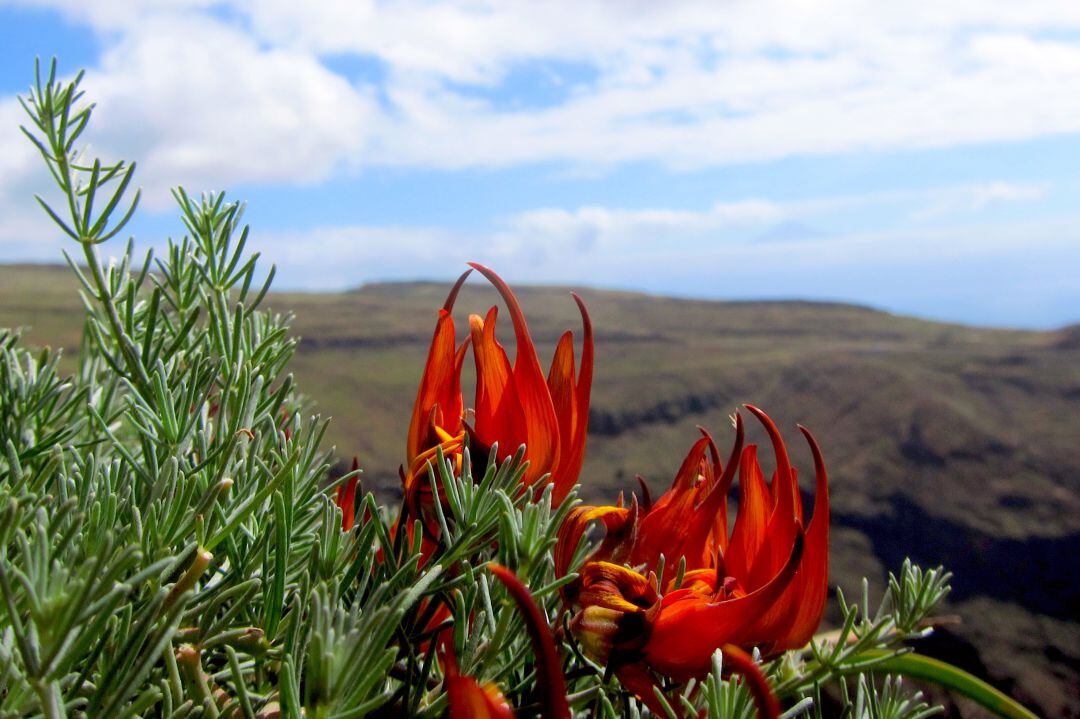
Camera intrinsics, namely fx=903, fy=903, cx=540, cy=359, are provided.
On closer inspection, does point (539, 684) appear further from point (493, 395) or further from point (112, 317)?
point (112, 317)

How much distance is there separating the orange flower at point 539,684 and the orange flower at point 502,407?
172 millimetres

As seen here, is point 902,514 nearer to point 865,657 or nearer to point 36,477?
point 865,657

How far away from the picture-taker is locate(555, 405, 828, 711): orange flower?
459 mm

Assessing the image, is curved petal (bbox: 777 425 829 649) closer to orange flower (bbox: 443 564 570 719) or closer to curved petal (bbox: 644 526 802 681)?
curved petal (bbox: 644 526 802 681)

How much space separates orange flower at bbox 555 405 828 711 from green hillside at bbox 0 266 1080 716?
3.11 ft

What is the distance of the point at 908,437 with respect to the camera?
283cm

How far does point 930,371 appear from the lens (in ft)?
11.1

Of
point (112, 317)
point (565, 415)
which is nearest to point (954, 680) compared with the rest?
point (565, 415)

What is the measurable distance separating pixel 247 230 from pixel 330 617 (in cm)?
35

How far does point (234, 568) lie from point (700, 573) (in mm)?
259

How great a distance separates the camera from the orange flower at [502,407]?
51cm

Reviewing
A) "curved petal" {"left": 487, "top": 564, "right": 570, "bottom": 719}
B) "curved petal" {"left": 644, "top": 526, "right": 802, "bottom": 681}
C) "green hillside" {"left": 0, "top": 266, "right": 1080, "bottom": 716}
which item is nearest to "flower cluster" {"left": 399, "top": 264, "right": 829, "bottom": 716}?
"curved petal" {"left": 644, "top": 526, "right": 802, "bottom": 681}

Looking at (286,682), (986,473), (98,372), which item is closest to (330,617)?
(286,682)

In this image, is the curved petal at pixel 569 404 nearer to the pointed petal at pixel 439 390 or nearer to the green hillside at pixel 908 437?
the pointed petal at pixel 439 390
